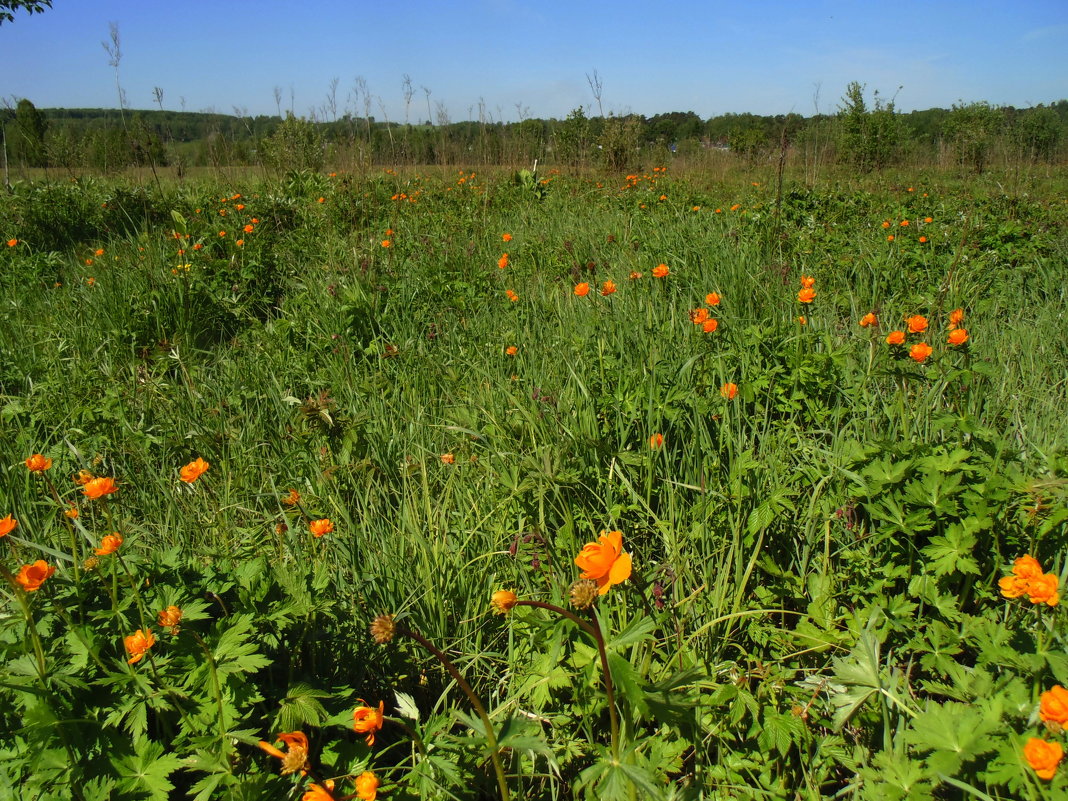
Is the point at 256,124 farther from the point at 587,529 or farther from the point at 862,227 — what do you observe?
the point at 587,529

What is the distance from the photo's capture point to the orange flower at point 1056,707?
83 centimetres

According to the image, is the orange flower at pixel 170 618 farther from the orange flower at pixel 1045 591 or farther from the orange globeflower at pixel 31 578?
the orange flower at pixel 1045 591

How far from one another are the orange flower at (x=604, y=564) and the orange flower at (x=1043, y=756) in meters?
0.57

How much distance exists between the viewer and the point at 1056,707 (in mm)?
831

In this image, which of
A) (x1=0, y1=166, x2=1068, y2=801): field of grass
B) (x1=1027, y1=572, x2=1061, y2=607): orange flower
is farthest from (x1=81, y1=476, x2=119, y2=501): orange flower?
(x1=1027, y1=572, x2=1061, y2=607): orange flower

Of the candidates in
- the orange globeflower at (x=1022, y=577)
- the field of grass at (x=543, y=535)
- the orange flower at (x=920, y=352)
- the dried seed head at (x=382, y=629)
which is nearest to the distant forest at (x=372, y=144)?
the field of grass at (x=543, y=535)

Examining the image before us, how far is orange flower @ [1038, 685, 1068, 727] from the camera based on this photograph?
2.72 feet

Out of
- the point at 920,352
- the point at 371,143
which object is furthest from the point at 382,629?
the point at 371,143

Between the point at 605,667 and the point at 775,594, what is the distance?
80 centimetres

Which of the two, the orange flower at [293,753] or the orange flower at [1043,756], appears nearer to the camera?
the orange flower at [1043,756]

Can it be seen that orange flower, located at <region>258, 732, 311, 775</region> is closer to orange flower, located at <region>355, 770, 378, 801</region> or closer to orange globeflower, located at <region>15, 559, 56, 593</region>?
orange flower, located at <region>355, 770, 378, 801</region>

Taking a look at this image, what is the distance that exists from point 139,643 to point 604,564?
79 cm

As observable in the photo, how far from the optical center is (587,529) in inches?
71.5

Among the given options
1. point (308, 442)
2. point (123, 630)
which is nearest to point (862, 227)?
point (308, 442)
